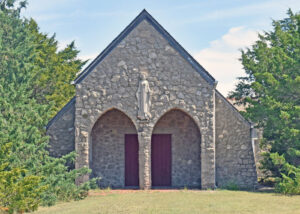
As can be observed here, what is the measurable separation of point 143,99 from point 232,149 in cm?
427

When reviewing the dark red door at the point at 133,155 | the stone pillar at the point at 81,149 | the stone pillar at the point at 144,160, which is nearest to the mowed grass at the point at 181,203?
the stone pillar at the point at 144,160

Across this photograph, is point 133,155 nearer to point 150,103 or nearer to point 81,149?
point 81,149

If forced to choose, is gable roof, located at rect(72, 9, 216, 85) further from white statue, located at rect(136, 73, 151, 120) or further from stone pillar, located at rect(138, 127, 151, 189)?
stone pillar, located at rect(138, 127, 151, 189)

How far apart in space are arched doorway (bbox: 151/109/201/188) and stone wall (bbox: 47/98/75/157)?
364 centimetres

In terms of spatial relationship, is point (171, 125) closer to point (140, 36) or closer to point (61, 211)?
point (140, 36)

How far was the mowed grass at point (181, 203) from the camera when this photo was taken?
1386 cm

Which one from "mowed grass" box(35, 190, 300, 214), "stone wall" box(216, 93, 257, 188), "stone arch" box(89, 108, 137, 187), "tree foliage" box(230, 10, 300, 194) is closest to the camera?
"mowed grass" box(35, 190, 300, 214)

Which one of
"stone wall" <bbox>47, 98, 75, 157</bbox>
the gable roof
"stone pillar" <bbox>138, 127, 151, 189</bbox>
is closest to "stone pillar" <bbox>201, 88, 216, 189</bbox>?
"stone pillar" <bbox>138, 127, 151, 189</bbox>

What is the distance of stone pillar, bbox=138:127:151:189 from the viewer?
1906 cm

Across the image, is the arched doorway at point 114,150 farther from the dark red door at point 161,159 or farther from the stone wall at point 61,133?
the stone wall at point 61,133

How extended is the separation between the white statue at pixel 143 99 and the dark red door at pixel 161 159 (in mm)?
2321

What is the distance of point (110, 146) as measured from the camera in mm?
20719

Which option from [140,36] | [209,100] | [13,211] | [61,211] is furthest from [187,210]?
[140,36]

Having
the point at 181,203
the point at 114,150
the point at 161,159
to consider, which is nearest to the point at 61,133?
the point at 114,150
